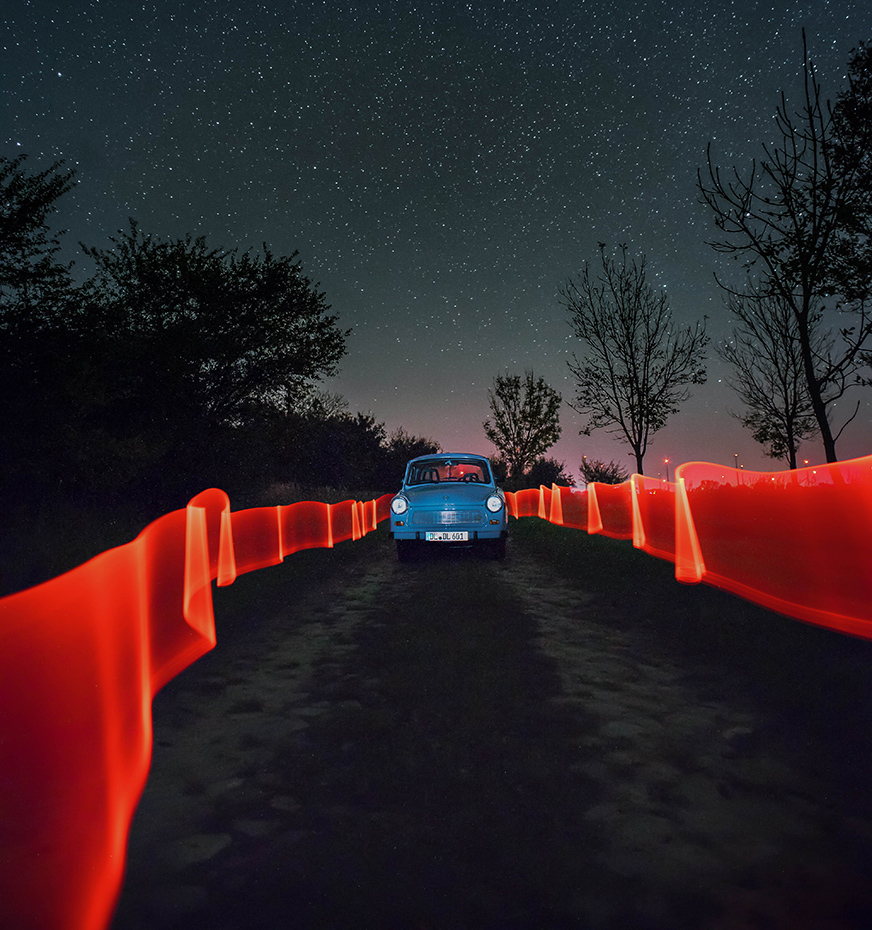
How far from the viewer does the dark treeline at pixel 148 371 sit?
15.7 meters

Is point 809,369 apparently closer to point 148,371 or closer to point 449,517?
point 449,517

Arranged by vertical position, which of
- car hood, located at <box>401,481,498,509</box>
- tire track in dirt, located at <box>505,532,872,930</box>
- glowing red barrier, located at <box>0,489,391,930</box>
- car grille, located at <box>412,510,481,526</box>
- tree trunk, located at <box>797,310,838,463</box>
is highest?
tree trunk, located at <box>797,310,838,463</box>

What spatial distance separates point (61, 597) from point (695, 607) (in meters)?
6.70

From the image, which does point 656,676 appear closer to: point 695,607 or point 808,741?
point 808,741

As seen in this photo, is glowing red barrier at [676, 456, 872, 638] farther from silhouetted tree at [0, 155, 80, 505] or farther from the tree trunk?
silhouetted tree at [0, 155, 80, 505]

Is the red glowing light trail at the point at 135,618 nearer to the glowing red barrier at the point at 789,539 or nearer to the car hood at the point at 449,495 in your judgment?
the glowing red barrier at the point at 789,539

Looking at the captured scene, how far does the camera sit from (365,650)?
6.11 m

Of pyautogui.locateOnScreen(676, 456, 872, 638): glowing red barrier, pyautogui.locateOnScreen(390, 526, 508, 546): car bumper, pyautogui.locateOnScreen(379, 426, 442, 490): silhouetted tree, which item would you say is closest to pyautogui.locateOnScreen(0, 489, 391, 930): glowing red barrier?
pyautogui.locateOnScreen(676, 456, 872, 638): glowing red barrier

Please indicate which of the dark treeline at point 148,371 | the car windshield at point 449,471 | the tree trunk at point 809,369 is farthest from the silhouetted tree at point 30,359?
the tree trunk at point 809,369

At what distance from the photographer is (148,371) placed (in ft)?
79.8

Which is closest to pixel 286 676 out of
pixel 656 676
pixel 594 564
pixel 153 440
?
pixel 656 676

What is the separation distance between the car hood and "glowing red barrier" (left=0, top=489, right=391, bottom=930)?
8.12 metres

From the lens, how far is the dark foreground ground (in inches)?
92.2

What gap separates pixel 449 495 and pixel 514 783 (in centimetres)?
922
